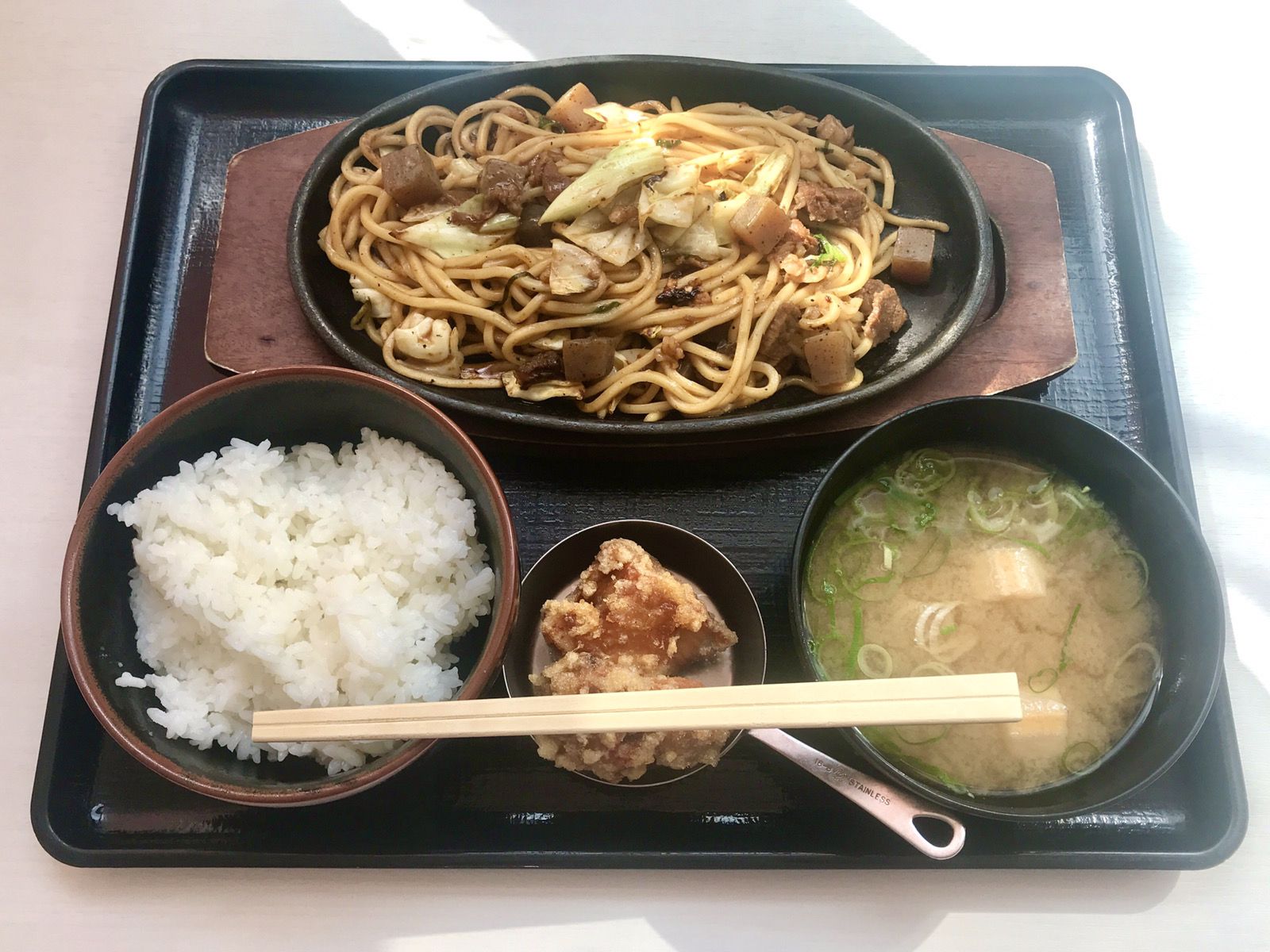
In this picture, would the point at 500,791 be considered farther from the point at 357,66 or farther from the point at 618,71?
the point at 357,66

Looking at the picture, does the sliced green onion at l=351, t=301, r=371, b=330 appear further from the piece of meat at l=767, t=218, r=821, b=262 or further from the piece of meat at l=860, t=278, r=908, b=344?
the piece of meat at l=860, t=278, r=908, b=344

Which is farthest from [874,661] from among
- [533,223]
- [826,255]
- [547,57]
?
[547,57]

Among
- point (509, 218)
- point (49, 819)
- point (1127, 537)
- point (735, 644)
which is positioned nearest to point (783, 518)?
point (735, 644)

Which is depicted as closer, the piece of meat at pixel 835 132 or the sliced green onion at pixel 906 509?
the sliced green onion at pixel 906 509

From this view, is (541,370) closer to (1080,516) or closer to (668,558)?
(668,558)

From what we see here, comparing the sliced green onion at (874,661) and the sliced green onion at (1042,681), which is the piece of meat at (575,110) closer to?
the sliced green onion at (874,661)

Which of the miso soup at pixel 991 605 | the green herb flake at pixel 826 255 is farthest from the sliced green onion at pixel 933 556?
the green herb flake at pixel 826 255

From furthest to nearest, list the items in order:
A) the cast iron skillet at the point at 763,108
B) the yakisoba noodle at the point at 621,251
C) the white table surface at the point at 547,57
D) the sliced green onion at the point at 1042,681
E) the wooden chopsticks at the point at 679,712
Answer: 1. the yakisoba noodle at the point at 621,251
2. the cast iron skillet at the point at 763,108
3. the white table surface at the point at 547,57
4. the sliced green onion at the point at 1042,681
5. the wooden chopsticks at the point at 679,712

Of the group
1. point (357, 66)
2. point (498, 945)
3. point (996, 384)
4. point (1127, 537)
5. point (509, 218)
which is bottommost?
point (498, 945)
